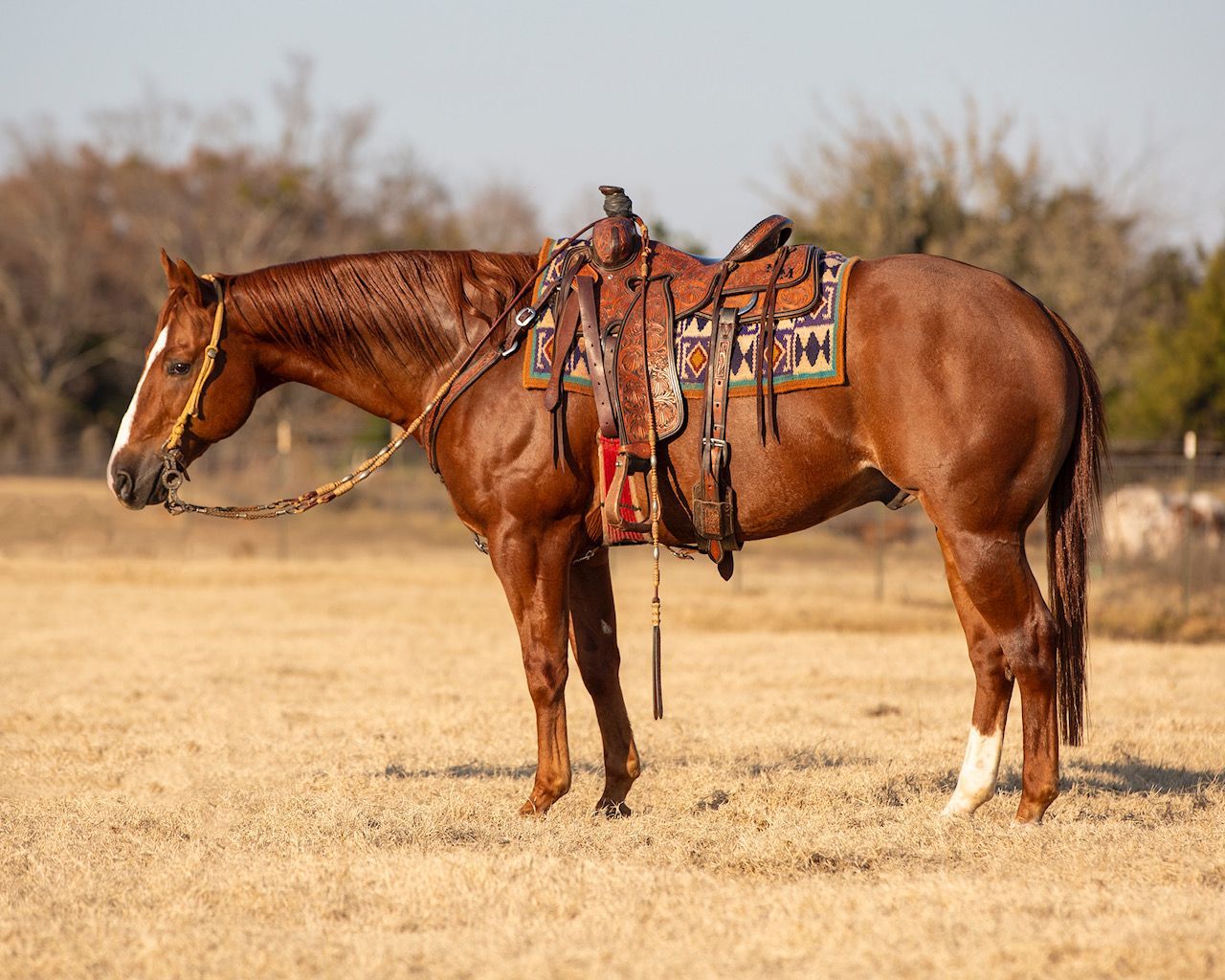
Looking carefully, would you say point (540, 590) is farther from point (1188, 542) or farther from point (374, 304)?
point (1188, 542)

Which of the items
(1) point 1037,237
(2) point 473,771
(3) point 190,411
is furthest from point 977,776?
(1) point 1037,237

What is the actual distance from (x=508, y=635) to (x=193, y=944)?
7.91m

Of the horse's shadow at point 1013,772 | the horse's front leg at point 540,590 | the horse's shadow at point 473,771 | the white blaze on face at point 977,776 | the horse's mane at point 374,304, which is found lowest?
the horse's shadow at point 473,771

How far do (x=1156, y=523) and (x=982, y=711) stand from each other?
10750mm

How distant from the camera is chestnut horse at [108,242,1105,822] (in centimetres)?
446

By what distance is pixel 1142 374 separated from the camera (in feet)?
80.6

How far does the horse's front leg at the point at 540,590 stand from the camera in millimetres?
4840

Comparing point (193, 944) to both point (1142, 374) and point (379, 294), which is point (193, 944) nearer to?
point (379, 294)

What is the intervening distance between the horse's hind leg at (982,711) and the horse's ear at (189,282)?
2940 millimetres

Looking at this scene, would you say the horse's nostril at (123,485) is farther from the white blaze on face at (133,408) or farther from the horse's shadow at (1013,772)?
the horse's shadow at (1013,772)

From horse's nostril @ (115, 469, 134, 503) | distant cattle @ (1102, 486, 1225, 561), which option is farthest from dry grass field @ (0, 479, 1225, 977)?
distant cattle @ (1102, 486, 1225, 561)

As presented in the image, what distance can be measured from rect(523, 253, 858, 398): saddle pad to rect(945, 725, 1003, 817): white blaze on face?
1.44 meters

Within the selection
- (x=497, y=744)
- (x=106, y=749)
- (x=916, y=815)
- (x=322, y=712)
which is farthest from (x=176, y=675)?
(x=916, y=815)

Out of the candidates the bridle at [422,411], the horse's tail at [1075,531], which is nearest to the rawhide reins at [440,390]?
the bridle at [422,411]
